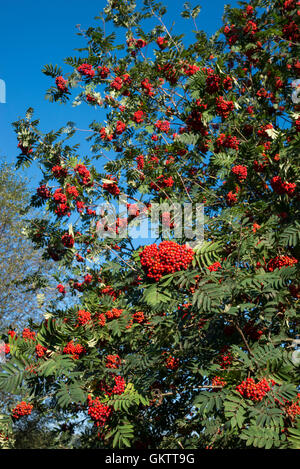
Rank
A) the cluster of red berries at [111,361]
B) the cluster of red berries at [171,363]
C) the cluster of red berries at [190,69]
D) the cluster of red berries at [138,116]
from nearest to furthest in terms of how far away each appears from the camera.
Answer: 1. the cluster of red berries at [171,363]
2. the cluster of red berries at [111,361]
3. the cluster of red berries at [190,69]
4. the cluster of red berries at [138,116]

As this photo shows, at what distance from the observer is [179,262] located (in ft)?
7.41

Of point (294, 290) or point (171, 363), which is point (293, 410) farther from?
point (171, 363)

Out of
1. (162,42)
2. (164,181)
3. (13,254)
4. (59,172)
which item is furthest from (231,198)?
(13,254)

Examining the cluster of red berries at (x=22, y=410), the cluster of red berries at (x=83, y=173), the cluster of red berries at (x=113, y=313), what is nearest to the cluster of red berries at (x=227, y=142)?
the cluster of red berries at (x=83, y=173)

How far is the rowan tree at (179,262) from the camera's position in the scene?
258cm

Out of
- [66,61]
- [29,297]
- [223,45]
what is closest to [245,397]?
[66,61]

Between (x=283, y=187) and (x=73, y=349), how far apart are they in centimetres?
299

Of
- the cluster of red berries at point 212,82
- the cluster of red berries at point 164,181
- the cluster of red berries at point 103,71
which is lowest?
the cluster of red berries at point 164,181

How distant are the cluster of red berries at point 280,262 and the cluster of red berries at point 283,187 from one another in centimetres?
115

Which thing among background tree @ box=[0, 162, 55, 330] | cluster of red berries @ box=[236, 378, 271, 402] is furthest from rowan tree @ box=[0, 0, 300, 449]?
background tree @ box=[0, 162, 55, 330]

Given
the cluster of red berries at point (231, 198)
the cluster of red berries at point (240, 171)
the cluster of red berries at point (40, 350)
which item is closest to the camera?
the cluster of red berries at point (40, 350)

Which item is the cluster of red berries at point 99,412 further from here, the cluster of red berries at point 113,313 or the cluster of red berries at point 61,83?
the cluster of red berries at point 61,83

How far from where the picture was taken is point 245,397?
96.7 inches
